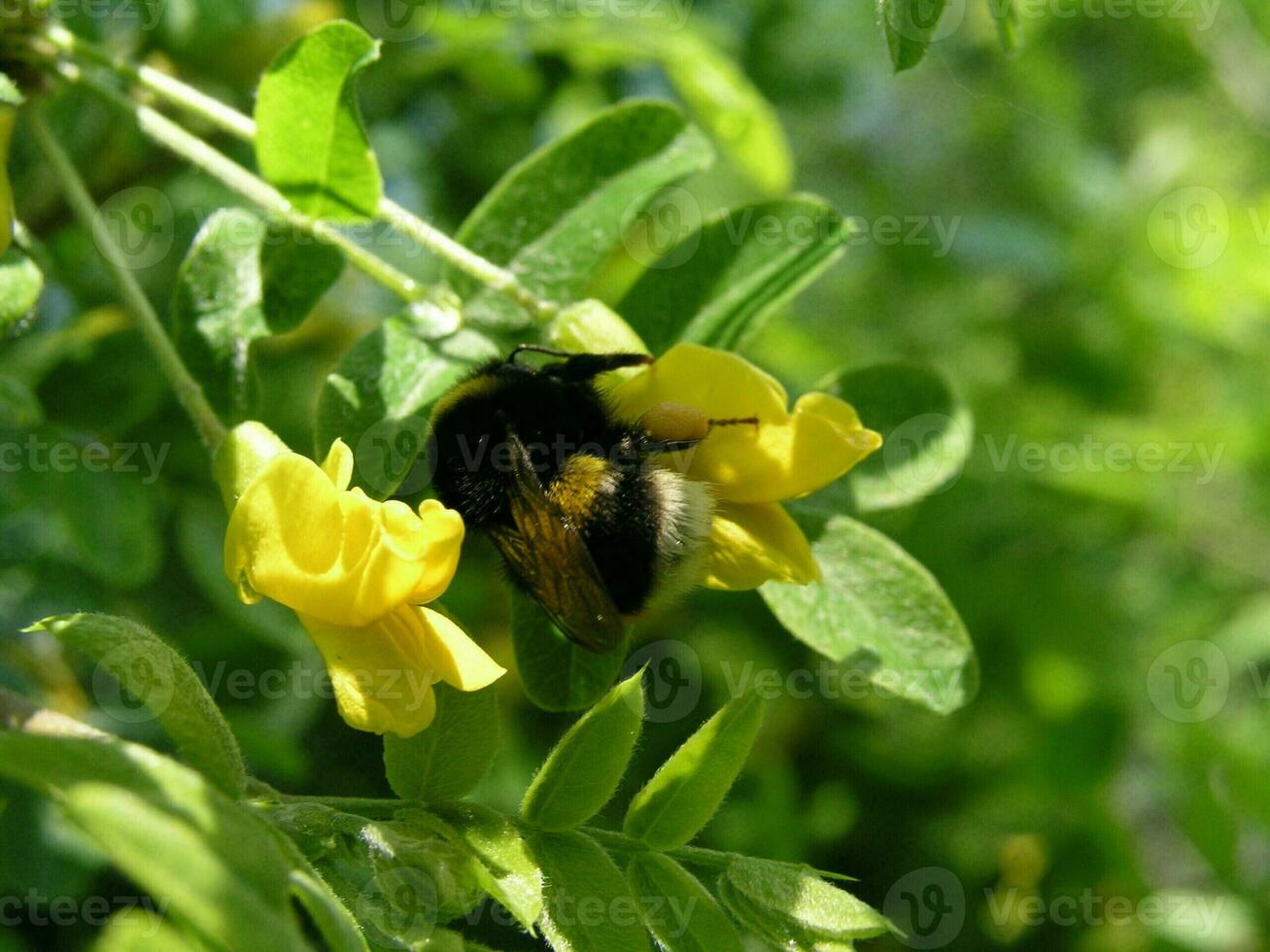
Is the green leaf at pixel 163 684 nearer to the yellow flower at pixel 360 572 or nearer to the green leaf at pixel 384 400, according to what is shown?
the yellow flower at pixel 360 572

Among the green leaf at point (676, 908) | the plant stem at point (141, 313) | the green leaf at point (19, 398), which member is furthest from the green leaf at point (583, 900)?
the green leaf at point (19, 398)

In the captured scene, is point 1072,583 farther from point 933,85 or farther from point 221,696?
point 933,85

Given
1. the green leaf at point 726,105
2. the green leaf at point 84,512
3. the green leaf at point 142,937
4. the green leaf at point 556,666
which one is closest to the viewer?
the green leaf at point 142,937

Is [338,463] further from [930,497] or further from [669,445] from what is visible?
[930,497]

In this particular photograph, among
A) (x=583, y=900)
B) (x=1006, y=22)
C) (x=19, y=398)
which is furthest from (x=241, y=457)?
(x=1006, y=22)

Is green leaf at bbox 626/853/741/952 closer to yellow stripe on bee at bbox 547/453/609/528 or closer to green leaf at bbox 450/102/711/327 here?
→ yellow stripe on bee at bbox 547/453/609/528

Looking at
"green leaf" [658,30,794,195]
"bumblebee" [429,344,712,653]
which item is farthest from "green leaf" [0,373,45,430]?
"green leaf" [658,30,794,195]

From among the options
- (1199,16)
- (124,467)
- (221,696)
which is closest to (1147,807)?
(1199,16)
